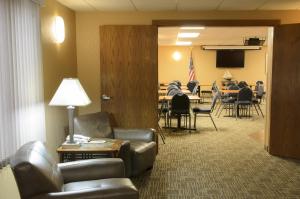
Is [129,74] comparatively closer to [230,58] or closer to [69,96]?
[69,96]

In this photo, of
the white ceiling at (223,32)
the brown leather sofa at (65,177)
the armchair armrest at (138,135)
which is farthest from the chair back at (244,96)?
the brown leather sofa at (65,177)

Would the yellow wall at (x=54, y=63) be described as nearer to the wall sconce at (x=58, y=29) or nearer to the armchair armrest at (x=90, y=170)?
the wall sconce at (x=58, y=29)

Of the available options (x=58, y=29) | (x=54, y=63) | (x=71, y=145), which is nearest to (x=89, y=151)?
→ (x=71, y=145)

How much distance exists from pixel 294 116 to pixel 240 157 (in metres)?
1.02

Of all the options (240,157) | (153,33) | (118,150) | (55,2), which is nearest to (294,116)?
(240,157)

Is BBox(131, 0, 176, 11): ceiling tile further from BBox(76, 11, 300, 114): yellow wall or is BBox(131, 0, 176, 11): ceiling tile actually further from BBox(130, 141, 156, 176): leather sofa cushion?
BBox(130, 141, 156, 176): leather sofa cushion

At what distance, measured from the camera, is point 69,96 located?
10.8 feet

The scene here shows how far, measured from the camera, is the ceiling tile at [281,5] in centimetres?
433

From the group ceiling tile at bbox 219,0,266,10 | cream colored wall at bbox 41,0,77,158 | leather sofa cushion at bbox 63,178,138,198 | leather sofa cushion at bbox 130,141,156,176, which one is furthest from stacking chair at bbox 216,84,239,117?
leather sofa cushion at bbox 63,178,138,198

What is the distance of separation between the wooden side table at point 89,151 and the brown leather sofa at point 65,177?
44cm

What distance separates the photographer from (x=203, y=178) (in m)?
4.02

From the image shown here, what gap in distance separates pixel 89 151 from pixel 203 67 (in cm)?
1140

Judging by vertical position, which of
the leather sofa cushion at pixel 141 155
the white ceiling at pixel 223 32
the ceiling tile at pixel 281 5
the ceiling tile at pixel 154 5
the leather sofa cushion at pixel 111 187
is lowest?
the leather sofa cushion at pixel 141 155

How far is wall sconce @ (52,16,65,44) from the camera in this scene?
400cm
